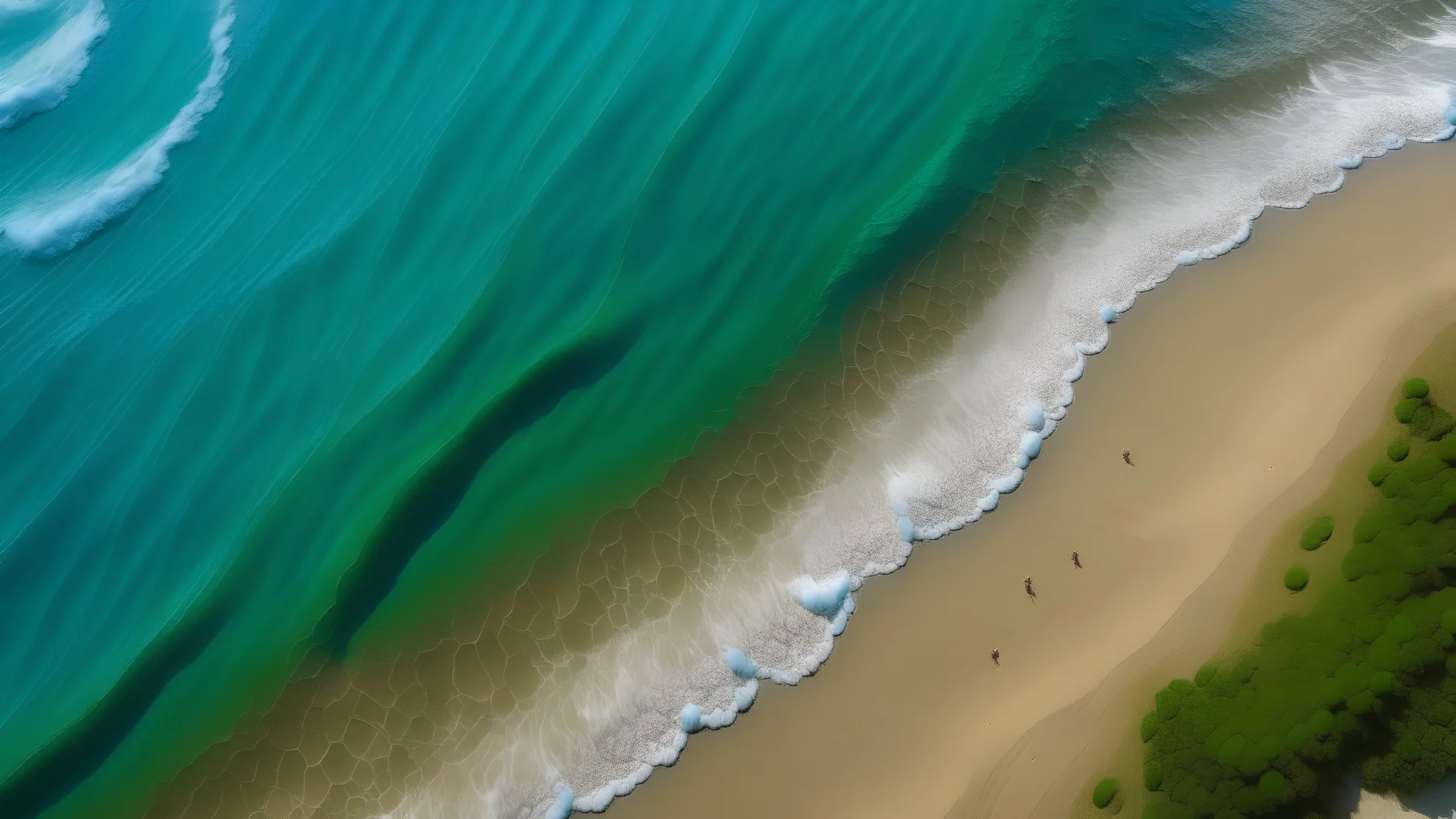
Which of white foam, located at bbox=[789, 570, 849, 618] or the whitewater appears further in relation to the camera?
white foam, located at bbox=[789, 570, 849, 618]

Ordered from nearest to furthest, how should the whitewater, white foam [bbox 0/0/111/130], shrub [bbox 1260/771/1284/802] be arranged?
shrub [bbox 1260/771/1284/802]
the whitewater
white foam [bbox 0/0/111/130]

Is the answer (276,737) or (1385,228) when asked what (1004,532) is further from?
(276,737)

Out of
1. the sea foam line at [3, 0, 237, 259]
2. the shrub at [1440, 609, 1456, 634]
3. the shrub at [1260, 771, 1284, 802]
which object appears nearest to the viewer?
the shrub at [1260, 771, 1284, 802]

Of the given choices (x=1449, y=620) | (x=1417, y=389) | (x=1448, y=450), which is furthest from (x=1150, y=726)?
(x=1417, y=389)

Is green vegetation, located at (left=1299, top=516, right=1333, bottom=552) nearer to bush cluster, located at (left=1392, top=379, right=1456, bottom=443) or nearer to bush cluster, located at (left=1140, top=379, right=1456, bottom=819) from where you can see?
bush cluster, located at (left=1140, top=379, right=1456, bottom=819)

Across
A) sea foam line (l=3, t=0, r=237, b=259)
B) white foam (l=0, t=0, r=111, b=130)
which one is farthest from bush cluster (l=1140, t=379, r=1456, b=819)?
white foam (l=0, t=0, r=111, b=130)

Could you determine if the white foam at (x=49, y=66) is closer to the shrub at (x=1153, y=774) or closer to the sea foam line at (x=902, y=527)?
the sea foam line at (x=902, y=527)

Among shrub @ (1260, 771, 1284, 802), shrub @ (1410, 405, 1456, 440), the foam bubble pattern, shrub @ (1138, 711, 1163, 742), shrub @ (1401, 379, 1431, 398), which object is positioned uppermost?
the foam bubble pattern
